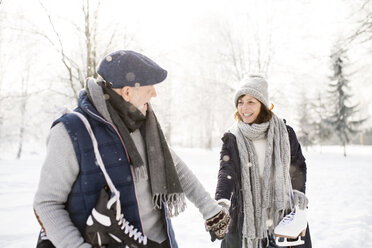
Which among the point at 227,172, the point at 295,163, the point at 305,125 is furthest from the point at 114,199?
the point at 305,125

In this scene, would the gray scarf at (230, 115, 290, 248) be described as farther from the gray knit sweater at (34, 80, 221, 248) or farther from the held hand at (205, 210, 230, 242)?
the gray knit sweater at (34, 80, 221, 248)

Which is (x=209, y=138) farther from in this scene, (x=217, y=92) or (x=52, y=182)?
(x=52, y=182)

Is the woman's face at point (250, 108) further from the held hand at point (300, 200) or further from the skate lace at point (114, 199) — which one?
the skate lace at point (114, 199)

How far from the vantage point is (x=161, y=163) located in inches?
59.0

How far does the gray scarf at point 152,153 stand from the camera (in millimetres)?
1319

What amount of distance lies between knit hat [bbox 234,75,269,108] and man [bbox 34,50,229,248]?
101 centimetres

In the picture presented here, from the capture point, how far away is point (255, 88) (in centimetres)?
224

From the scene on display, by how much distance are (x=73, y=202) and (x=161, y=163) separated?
50 centimetres

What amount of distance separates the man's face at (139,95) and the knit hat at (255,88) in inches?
41.9

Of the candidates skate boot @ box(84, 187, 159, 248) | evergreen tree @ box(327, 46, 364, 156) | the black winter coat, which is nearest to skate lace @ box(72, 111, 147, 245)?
skate boot @ box(84, 187, 159, 248)

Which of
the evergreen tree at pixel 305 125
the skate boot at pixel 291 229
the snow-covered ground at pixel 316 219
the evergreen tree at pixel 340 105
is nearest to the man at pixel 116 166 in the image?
the skate boot at pixel 291 229

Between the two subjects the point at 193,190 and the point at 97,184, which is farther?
the point at 193,190

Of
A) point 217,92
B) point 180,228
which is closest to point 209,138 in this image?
point 217,92

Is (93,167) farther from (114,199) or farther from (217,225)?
(217,225)
